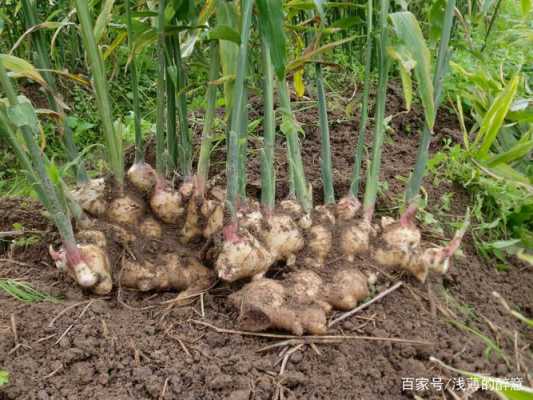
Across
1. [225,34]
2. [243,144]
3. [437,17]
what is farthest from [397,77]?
[225,34]

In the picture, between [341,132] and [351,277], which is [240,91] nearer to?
[351,277]

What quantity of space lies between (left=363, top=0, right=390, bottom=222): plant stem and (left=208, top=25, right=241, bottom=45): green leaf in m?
0.35

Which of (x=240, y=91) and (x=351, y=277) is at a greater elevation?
(x=240, y=91)

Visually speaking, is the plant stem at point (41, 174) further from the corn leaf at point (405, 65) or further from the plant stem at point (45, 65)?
the corn leaf at point (405, 65)

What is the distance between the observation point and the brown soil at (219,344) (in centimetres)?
99

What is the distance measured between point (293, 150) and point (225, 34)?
0.36 meters

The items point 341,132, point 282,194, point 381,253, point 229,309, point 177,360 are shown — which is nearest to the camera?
point 177,360

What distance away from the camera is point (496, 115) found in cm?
162

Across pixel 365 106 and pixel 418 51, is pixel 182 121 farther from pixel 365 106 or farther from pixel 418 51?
pixel 418 51

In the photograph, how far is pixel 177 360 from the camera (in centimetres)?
105

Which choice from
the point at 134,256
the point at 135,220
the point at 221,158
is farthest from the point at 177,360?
the point at 221,158

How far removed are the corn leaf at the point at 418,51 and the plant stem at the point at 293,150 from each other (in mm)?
279

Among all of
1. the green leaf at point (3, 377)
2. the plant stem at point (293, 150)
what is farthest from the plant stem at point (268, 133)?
the green leaf at point (3, 377)

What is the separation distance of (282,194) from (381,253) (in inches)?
14.4
